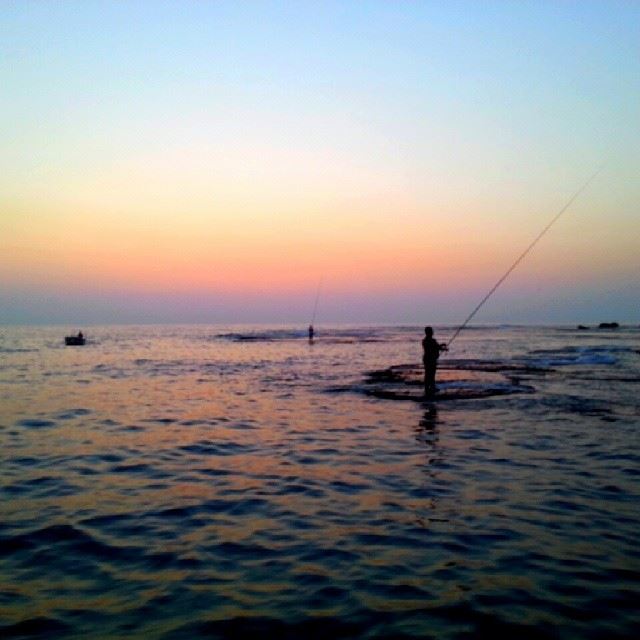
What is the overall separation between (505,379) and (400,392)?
7403 mm

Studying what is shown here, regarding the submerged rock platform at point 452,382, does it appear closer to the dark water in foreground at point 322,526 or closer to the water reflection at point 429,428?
the water reflection at point 429,428

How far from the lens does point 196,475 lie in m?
10.5

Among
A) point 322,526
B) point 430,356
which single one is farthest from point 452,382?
point 322,526

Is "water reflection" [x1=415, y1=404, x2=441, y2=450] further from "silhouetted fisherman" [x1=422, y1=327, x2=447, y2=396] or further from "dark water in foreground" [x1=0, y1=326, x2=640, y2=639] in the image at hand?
"silhouetted fisherman" [x1=422, y1=327, x2=447, y2=396]

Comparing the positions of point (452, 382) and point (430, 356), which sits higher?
point (430, 356)

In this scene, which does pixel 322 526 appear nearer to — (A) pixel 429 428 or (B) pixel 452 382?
(A) pixel 429 428

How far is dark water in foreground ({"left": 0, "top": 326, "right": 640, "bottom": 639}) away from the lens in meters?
5.36

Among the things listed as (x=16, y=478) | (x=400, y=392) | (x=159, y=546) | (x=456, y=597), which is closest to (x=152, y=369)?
(x=400, y=392)

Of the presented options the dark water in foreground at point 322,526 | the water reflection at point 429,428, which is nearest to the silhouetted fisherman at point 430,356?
the water reflection at point 429,428

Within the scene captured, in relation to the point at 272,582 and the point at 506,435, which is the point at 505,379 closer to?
the point at 506,435

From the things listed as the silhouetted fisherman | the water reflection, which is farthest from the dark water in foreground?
the silhouetted fisherman

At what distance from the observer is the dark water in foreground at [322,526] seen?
536cm

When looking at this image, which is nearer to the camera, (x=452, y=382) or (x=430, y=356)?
(x=430, y=356)

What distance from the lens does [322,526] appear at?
25.4ft
